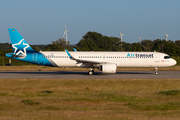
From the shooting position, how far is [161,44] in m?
90.8

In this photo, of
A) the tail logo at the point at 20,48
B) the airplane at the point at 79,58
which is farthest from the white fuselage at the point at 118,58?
the tail logo at the point at 20,48

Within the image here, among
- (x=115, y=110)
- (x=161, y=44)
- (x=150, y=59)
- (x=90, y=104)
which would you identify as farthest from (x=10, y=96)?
(x=161, y=44)

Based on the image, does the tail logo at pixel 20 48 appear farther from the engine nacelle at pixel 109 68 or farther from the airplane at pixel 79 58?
the engine nacelle at pixel 109 68

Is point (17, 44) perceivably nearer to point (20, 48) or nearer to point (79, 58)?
point (20, 48)

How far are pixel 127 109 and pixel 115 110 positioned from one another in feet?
2.07

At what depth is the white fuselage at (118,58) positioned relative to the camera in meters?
29.8

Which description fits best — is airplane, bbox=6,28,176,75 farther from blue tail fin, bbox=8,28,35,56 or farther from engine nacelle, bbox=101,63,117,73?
engine nacelle, bbox=101,63,117,73

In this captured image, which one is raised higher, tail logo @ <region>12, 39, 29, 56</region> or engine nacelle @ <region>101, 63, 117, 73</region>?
tail logo @ <region>12, 39, 29, 56</region>

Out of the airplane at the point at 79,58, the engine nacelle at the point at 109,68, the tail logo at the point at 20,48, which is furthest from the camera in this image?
the tail logo at the point at 20,48

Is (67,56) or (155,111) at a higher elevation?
(67,56)

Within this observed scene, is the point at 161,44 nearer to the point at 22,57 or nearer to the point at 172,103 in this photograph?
the point at 22,57

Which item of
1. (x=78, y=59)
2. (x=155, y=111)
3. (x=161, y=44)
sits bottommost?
(x=155, y=111)

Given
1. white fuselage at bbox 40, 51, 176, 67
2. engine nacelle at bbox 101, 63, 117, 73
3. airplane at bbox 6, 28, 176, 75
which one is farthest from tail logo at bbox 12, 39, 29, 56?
engine nacelle at bbox 101, 63, 117, 73

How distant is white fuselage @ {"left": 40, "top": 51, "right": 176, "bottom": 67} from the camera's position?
29.8 metres
